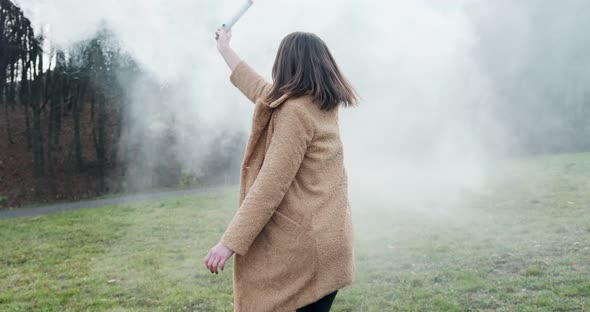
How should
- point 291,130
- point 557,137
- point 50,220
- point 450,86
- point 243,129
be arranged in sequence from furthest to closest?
1. point 557,137
2. point 450,86
3. point 243,129
4. point 50,220
5. point 291,130

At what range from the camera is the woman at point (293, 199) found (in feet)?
7.71

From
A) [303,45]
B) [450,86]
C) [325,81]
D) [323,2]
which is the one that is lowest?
[325,81]

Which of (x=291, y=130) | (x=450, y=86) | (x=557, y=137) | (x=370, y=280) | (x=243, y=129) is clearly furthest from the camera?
(x=557, y=137)

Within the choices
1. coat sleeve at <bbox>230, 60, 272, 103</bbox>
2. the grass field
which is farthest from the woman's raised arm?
the grass field

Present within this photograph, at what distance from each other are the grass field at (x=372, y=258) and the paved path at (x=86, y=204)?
1.45 meters

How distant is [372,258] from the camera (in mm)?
6477

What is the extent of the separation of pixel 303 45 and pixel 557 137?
19.1 meters

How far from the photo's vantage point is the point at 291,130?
2.37 metres

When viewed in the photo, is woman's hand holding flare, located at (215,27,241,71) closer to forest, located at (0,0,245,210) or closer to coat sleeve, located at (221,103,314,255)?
coat sleeve, located at (221,103,314,255)

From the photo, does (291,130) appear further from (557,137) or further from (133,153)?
(557,137)

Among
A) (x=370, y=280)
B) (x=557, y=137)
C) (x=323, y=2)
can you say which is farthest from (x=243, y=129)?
(x=557, y=137)

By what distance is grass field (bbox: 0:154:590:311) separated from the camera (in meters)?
5.02

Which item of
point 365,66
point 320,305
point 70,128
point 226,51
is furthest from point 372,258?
point 70,128

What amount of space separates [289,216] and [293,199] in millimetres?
73
